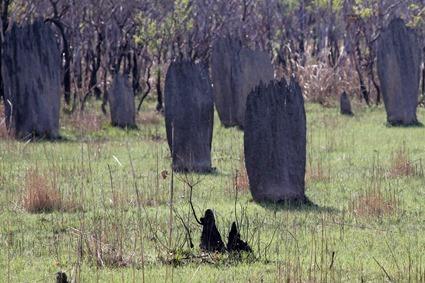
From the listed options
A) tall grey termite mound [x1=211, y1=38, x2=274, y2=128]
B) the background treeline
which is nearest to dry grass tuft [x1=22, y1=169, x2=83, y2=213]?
tall grey termite mound [x1=211, y1=38, x2=274, y2=128]

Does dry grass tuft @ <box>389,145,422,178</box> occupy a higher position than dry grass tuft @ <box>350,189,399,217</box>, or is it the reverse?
dry grass tuft @ <box>389,145,422,178</box>

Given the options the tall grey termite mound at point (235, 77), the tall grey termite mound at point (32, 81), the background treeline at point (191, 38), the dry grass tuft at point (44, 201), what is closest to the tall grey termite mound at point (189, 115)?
the dry grass tuft at point (44, 201)

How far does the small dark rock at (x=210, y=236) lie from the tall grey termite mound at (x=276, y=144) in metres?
3.39

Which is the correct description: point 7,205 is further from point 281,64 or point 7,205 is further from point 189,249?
point 281,64

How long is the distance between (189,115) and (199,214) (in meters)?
4.26

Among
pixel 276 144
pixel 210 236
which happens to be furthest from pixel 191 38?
pixel 210 236

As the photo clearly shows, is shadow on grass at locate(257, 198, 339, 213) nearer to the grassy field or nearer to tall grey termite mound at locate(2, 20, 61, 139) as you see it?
the grassy field

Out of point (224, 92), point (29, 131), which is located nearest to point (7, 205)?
point (29, 131)

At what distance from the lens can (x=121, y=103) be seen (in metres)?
23.7

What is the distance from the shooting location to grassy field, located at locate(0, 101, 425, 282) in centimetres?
934

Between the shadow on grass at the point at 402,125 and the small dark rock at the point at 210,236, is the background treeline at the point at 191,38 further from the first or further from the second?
the small dark rock at the point at 210,236

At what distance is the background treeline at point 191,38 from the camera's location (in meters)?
30.9

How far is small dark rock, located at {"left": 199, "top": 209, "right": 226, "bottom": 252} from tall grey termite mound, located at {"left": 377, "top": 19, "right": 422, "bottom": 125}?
14187mm

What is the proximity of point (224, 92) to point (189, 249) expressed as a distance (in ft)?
47.9
